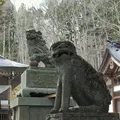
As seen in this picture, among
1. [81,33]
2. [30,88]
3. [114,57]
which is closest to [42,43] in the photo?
[30,88]

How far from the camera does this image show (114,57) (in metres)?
13.3

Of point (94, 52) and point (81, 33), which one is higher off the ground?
point (81, 33)

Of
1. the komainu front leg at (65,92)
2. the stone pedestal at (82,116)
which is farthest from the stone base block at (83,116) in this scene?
the komainu front leg at (65,92)

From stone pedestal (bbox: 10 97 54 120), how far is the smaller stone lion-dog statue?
1115mm

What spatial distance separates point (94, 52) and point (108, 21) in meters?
6.38

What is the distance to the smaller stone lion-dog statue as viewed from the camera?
4.04 m

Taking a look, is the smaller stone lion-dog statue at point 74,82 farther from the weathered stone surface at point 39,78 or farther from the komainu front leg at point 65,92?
the weathered stone surface at point 39,78

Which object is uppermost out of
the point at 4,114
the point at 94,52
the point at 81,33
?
the point at 81,33

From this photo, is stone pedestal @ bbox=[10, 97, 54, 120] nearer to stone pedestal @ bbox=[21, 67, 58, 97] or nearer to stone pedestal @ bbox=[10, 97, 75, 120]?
stone pedestal @ bbox=[10, 97, 75, 120]

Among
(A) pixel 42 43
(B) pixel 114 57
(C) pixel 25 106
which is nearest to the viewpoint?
(C) pixel 25 106

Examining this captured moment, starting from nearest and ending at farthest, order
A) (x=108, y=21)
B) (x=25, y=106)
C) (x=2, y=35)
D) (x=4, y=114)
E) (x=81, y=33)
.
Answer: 1. (x=25, y=106)
2. (x=4, y=114)
3. (x=108, y=21)
4. (x=81, y=33)
5. (x=2, y=35)

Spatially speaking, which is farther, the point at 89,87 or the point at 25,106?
the point at 25,106

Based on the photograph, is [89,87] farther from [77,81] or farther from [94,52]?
[94,52]

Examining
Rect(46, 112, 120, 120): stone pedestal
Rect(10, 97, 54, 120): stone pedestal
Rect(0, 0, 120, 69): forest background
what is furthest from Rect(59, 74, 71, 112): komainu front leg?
Rect(0, 0, 120, 69): forest background
